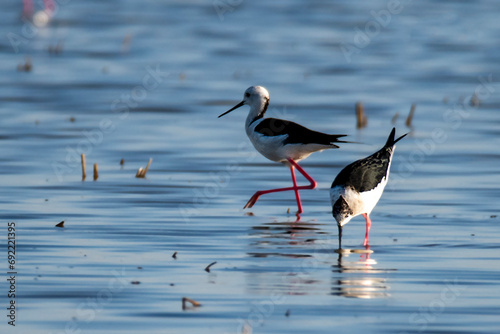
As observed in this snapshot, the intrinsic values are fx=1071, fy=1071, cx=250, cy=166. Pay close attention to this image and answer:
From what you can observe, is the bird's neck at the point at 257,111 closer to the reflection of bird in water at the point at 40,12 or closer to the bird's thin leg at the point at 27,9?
the reflection of bird in water at the point at 40,12

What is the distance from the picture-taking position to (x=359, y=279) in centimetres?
784

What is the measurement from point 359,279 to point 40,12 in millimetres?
26805

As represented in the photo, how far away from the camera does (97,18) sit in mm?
34219

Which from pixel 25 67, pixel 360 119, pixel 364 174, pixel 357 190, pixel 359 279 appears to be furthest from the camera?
pixel 25 67

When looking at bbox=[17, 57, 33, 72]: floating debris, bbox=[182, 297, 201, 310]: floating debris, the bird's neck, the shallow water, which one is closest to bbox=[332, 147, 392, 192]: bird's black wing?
the shallow water

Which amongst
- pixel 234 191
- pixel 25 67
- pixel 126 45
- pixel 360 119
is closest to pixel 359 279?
pixel 234 191

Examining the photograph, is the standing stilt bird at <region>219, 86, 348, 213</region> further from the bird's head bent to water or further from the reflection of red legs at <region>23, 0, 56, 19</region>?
the reflection of red legs at <region>23, 0, 56, 19</region>

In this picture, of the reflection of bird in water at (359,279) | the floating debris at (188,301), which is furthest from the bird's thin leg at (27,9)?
the floating debris at (188,301)

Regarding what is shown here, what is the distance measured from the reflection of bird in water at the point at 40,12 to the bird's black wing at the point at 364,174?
77.7 ft

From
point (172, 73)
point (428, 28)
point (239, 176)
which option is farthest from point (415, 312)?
point (428, 28)

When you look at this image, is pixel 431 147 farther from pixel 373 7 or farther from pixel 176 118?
pixel 373 7

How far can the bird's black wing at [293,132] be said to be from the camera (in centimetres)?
1112

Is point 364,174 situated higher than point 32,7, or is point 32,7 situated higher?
point 32,7

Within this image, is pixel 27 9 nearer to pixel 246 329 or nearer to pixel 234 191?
pixel 234 191
